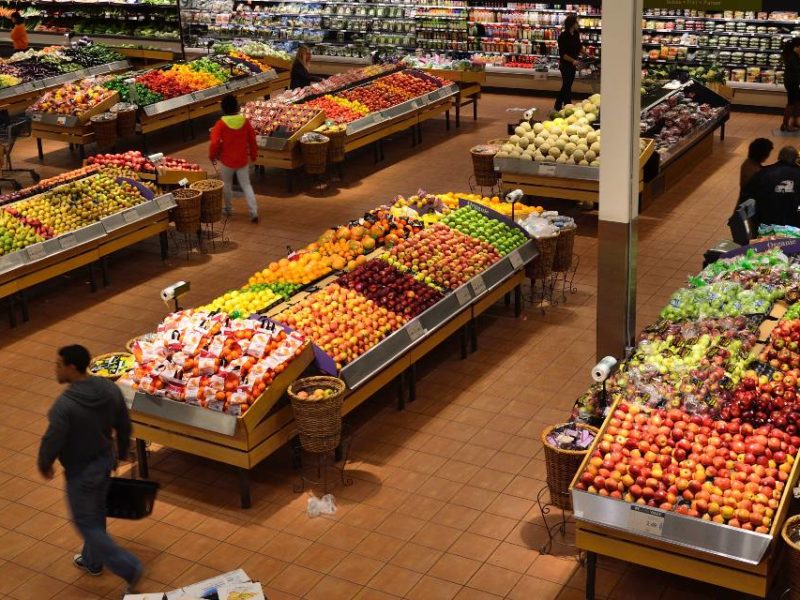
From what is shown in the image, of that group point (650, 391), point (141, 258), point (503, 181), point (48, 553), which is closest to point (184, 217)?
point (141, 258)

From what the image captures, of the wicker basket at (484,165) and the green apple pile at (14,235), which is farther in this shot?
the wicker basket at (484,165)

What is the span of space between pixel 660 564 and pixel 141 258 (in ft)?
25.6

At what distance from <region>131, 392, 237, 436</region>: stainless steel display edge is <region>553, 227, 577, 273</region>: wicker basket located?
441cm

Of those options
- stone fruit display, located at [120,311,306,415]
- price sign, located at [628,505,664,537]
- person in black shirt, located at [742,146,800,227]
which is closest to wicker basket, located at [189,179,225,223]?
stone fruit display, located at [120,311,306,415]

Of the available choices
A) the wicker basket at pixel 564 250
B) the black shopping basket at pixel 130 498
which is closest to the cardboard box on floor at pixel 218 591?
the black shopping basket at pixel 130 498

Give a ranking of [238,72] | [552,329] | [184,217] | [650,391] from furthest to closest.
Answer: [238,72] < [184,217] < [552,329] < [650,391]

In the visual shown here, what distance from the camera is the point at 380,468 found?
314 inches

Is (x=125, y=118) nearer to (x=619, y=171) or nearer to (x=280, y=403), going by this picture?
(x=280, y=403)

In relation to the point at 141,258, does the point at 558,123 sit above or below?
above

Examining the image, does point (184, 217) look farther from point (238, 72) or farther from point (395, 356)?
point (238, 72)

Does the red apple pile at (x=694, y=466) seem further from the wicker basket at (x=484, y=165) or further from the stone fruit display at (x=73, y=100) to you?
the stone fruit display at (x=73, y=100)

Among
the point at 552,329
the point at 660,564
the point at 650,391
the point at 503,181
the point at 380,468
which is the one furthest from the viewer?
the point at 503,181

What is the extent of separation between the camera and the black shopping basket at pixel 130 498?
6652 millimetres

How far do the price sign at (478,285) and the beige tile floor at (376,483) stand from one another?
58 cm
